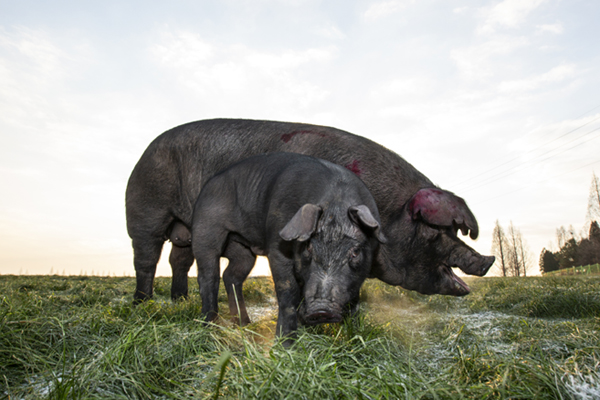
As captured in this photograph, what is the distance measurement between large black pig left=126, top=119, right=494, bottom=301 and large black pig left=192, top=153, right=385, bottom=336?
799 mm

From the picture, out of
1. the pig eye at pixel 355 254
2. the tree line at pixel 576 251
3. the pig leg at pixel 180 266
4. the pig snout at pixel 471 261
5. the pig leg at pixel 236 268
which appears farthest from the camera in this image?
the tree line at pixel 576 251

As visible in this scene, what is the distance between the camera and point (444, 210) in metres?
4.42

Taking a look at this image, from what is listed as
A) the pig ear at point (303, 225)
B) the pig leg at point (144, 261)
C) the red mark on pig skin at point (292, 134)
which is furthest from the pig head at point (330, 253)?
the pig leg at point (144, 261)

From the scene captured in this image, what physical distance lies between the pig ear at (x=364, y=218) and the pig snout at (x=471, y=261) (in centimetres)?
181

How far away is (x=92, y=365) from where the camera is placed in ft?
7.56

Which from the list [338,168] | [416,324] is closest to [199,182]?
[338,168]

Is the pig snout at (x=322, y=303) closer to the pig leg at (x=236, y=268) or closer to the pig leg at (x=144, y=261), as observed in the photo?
the pig leg at (x=236, y=268)

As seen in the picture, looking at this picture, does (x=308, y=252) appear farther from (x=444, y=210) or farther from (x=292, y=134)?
(x=292, y=134)

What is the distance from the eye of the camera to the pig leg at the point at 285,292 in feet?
11.2

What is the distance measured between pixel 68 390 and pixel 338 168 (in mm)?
2739

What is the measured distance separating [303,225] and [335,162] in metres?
1.83

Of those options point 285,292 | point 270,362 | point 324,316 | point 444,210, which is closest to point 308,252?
point 285,292

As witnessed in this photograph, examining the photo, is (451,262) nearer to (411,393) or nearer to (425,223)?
(425,223)

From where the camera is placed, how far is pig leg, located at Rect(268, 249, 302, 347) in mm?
3404
